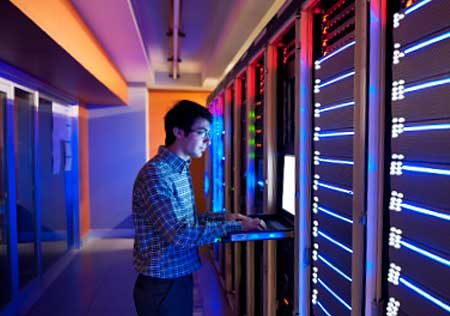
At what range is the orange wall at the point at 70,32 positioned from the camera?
1.72 metres

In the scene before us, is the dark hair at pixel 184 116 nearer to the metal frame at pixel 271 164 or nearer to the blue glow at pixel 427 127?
the metal frame at pixel 271 164

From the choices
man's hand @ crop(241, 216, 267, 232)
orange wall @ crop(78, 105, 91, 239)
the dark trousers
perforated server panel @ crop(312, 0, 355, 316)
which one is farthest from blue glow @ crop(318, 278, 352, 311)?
orange wall @ crop(78, 105, 91, 239)

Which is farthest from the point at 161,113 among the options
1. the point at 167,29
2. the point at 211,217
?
the point at 211,217

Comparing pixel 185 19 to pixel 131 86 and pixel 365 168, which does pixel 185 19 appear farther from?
pixel 365 168

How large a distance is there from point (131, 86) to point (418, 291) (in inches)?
216

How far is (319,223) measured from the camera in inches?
53.5

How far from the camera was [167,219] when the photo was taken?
1274mm

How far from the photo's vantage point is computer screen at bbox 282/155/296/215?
1.64 meters

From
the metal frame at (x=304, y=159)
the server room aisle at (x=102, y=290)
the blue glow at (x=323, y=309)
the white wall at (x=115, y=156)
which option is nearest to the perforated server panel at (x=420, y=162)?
the blue glow at (x=323, y=309)

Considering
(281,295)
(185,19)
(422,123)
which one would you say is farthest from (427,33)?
(185,19)

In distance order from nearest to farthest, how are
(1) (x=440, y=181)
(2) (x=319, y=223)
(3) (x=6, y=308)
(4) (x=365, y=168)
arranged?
(1) (x=440, y=181)
(4) (x=365, y=168)
(2) (x=319, y=223)
(3) (x=6, y=308)

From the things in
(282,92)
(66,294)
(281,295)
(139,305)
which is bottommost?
(66,294)

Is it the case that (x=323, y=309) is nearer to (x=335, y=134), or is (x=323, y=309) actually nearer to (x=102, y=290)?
(x=335, y=134)

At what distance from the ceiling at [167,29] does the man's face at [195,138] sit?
1398mm
